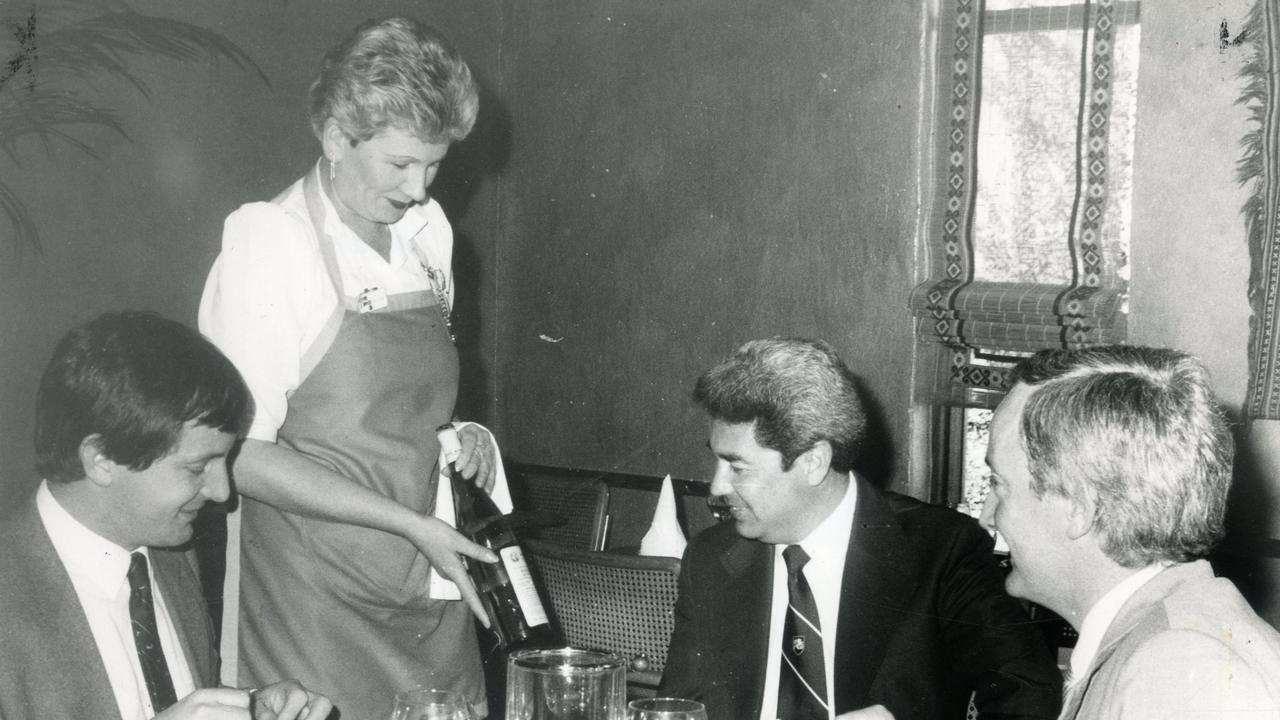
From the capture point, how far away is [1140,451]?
4.21 ft

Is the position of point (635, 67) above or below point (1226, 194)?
above

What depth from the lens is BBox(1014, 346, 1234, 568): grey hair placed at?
128 cm

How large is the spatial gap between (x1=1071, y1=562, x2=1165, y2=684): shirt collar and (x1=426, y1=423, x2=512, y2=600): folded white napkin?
3.19 ft

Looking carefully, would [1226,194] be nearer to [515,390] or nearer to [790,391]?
[790,391]

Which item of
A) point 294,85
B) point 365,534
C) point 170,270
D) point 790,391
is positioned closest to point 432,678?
point 365,534

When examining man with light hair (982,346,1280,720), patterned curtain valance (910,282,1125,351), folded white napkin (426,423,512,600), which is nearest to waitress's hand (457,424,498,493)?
folded white napkin (426,423,512,600)

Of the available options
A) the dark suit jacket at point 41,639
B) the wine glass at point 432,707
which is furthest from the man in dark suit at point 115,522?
the wine glass at point 432,707

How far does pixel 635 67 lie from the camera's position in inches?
162

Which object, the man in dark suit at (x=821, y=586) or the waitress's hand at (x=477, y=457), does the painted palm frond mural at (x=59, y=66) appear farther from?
the man in dark suit at (x=821, y=586)

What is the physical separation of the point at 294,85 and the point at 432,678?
203cm

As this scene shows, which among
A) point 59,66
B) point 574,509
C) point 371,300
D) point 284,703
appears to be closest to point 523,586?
point 284,703

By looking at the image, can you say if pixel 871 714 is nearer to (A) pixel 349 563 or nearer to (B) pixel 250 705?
(B) pixel 250 705

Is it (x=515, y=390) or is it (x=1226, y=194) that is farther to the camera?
(x=515, y=390)

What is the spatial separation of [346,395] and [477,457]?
0.27m
